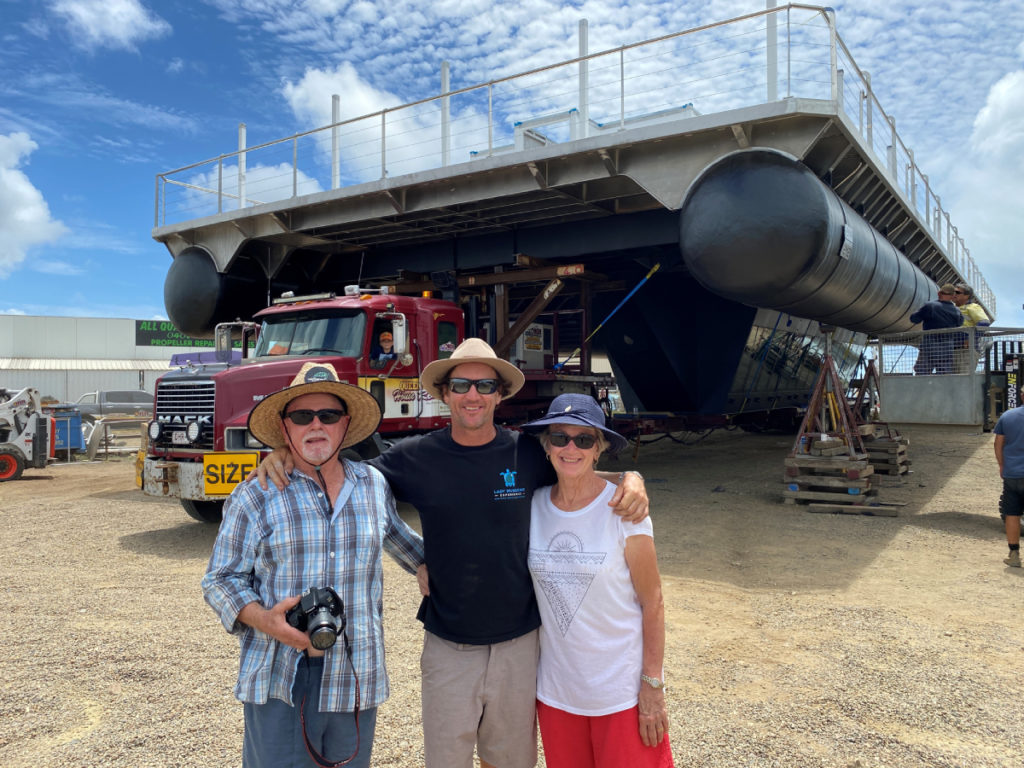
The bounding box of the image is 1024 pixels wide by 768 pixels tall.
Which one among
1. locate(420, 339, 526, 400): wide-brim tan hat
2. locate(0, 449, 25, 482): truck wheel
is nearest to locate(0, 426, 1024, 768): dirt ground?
locate(420, 339, 526, 400): wide-brim tan hat

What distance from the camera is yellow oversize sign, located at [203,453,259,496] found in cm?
727

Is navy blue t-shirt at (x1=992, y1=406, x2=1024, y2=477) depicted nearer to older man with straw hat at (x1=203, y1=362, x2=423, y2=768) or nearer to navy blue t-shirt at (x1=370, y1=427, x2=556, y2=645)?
navy blue t-shirt at (x1=370, y1=427, x2=556, y2=645)

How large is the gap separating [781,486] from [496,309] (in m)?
5.27

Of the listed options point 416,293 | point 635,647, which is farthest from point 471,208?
point 635,647

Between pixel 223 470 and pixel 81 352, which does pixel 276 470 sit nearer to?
pixel 223 470

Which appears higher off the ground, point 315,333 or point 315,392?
point 315,333

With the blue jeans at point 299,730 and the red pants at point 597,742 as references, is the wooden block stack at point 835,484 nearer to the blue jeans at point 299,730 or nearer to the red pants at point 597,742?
the red pants at point 597,742

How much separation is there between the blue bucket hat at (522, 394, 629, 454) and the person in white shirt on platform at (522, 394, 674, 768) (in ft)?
0.81

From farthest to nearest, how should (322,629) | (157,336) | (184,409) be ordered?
(157,336) < (184,409) < (322,629)

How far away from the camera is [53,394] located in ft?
116

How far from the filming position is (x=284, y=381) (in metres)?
7.71

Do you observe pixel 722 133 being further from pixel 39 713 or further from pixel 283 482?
pixel 39 713

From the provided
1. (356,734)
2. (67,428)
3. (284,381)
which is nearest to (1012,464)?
(356,734)

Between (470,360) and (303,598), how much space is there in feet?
3.48
